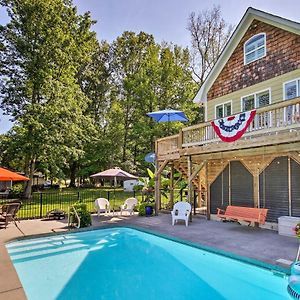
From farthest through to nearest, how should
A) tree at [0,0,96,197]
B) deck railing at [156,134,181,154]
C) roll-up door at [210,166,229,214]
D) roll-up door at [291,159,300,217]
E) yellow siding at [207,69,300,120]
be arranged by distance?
tree at [0,0,96,197]
deck railing at [156,134,181,154]
roll-up door at [210,166,229,214]
yellow siding at [207,69,300,120]
roll-up door at [291,159,300,217]

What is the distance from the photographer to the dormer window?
1310 cm

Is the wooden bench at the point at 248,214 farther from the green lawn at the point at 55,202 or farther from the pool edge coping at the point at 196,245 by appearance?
the green lawn at the point at 55,202

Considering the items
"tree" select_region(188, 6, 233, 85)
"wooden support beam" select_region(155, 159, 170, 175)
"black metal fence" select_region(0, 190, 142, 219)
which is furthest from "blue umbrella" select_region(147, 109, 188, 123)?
"tree" select_region(188, 6, 233, 85)

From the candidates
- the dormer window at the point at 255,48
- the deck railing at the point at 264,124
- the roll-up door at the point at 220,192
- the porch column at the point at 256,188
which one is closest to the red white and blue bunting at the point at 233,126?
the deck railing at the point at 264,124

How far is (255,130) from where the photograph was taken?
33.9ft

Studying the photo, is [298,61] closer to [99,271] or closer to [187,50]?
[99,271]

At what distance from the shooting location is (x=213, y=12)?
1265 inches

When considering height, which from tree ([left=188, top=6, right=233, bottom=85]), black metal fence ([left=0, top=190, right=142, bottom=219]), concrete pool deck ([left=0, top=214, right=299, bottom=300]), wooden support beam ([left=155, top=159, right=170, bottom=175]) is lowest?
concrete pool deck ([left=0, top=214, right=299, bottom=300])

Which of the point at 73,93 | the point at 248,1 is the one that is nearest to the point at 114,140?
the point at 73,93

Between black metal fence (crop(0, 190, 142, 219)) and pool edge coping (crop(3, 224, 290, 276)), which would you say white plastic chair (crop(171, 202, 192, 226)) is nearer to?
pool edge coping (crop(3, 224, 290, 276))

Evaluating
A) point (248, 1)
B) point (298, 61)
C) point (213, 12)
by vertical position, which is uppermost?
point (213, 12)

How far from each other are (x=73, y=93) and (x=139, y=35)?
50.2 ft

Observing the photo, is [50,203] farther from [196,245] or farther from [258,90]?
[258,90]

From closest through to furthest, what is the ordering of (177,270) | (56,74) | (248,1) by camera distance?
(177,270) < (248,1) < (56,74)
